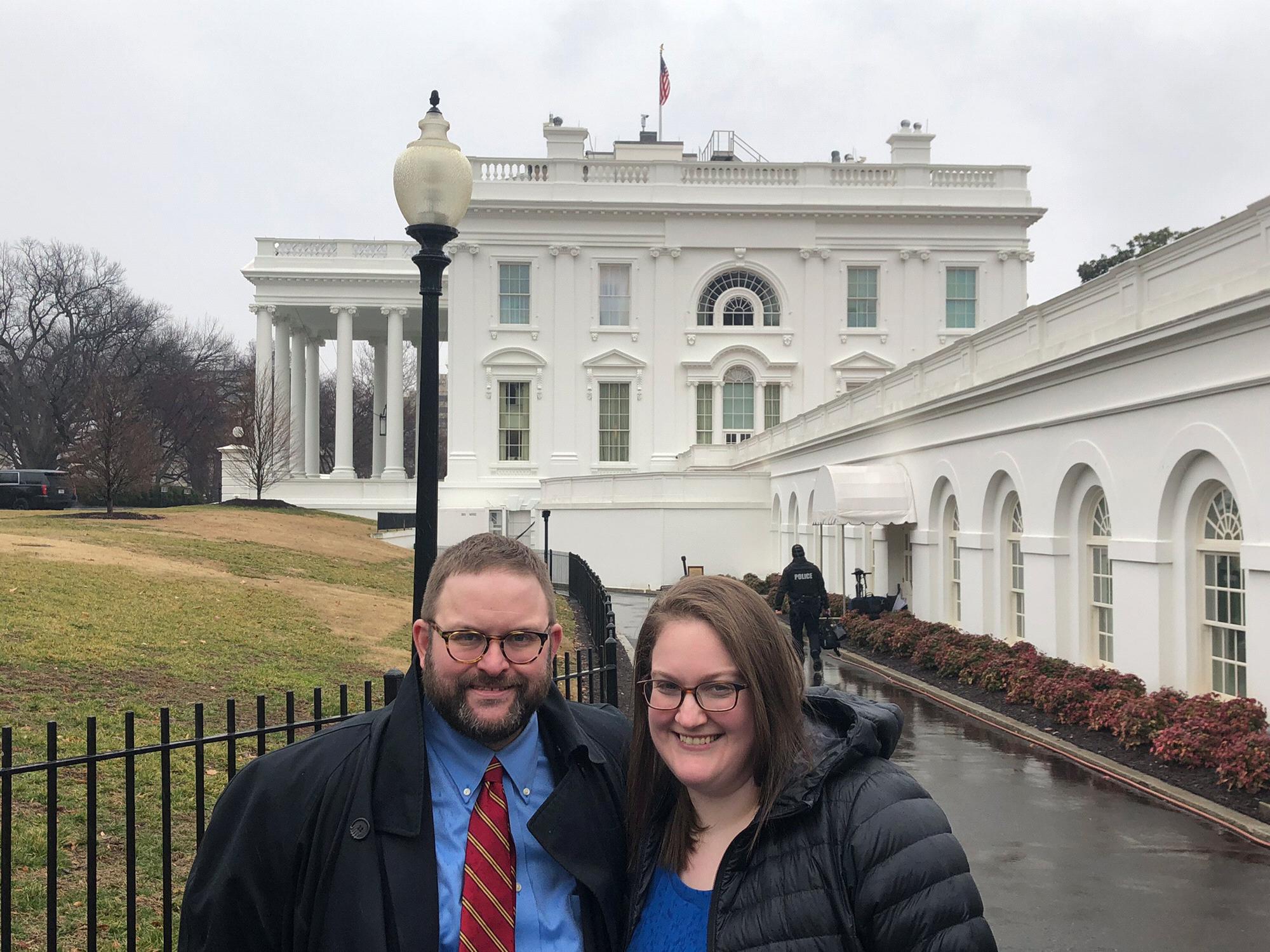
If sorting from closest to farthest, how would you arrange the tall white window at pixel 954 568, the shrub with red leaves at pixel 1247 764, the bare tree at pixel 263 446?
the shrub with red leaves at pixel 1247 764
the tall white window at pixel 954 568
the bare tree at pixel 263 446

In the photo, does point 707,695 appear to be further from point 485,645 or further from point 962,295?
point 962,295

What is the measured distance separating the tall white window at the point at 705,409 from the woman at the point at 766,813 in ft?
151

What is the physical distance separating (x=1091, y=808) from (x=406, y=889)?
28.8ft

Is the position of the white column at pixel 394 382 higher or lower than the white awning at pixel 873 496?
higher

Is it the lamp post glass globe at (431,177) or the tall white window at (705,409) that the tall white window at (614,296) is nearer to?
the tall white window at (705,409)

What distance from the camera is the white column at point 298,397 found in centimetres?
5953

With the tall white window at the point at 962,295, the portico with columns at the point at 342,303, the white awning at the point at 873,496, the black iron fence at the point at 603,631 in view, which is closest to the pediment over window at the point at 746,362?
the tall white window at the point at 962,295

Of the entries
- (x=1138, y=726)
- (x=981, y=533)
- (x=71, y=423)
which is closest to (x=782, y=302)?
(x=981, y=533)

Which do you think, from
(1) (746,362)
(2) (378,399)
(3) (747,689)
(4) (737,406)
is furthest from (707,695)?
(2) (378,399)

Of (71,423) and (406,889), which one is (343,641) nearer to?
(406,889)

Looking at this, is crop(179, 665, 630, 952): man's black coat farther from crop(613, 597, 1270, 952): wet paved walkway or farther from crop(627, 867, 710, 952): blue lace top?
crop(613, 597, 1270, 952): wet paved walkway

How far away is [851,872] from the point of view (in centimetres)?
249

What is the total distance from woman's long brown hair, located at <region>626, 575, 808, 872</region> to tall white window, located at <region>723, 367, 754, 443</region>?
46.1 m

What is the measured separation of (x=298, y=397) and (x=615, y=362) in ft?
71.1
